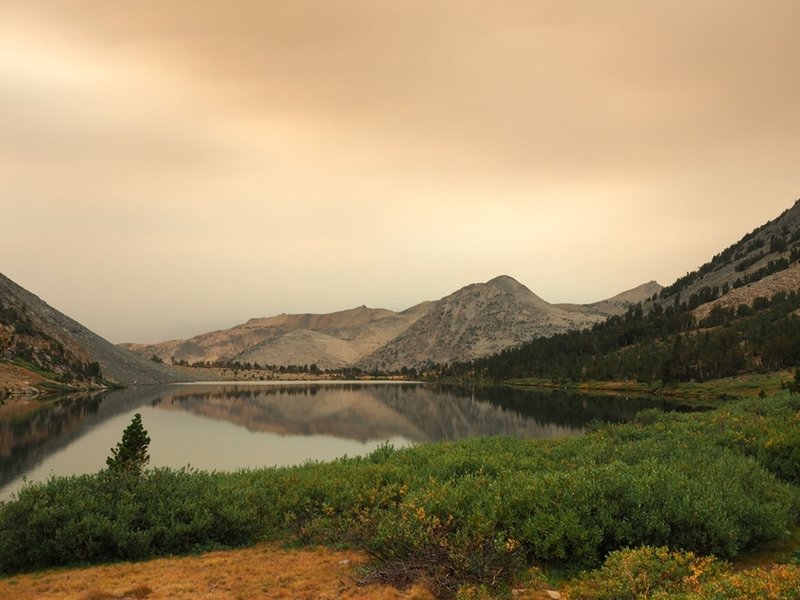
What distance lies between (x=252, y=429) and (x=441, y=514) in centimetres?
7652

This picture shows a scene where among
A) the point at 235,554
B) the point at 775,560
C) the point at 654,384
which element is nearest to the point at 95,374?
the point at 654,384

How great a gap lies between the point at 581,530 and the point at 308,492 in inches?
518

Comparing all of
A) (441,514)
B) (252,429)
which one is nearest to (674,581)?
(441,514)

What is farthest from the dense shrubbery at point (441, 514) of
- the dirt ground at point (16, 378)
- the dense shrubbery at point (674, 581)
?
the dirt ground at point (16, 378)

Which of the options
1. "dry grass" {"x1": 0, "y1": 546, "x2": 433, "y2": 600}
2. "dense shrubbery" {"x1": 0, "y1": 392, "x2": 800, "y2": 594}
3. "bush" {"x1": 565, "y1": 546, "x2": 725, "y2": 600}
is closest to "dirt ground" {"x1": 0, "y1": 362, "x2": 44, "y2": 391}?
"dense shrubbery" {"x1": 0, "y1": 392, "x2": 800, "y2": 594}

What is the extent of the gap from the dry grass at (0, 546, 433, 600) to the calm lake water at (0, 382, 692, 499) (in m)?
27.8

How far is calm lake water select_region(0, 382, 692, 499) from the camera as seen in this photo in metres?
55.0

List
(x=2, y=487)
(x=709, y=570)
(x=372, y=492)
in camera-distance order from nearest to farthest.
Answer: (x=709, y=570) < (x=372, y=492) < (x=2, y=487)

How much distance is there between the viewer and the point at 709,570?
12258 mm

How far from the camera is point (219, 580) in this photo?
15.5 m

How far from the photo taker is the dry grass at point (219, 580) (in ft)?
46.4

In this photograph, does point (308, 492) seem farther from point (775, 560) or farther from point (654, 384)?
point (654, 384)

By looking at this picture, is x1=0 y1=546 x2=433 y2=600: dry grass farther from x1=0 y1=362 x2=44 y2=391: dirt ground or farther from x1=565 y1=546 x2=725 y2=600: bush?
x1=0 y1=362 x2=44 y2=391: dirt ground

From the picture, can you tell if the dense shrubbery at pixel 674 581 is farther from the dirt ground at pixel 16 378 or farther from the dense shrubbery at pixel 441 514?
the dirt ground at pixel 16 378
